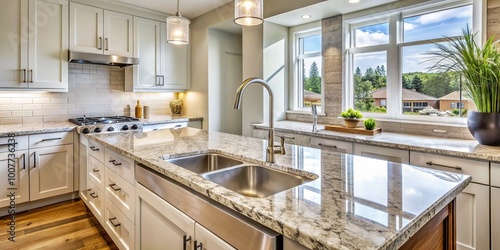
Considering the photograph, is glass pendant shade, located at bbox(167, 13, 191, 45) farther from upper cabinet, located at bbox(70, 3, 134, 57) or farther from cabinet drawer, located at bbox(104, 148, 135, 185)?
upper cabinet, located at bbox(70, 3, 134, 57)

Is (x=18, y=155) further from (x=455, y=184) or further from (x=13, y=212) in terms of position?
(x=455, y=184)

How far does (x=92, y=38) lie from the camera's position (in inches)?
141

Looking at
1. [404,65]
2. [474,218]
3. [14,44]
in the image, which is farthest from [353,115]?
[14,44]

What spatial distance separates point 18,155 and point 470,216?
3973 mm

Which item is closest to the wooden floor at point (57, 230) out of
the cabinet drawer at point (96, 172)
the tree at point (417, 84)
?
the cabinet drawer at point (96, 172)

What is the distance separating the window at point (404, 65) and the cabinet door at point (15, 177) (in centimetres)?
363

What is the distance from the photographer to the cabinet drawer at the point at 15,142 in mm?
2807

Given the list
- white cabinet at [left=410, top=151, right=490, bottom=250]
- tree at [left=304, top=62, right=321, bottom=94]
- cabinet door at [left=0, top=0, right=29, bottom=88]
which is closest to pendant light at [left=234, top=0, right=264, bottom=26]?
white cabinet at [left=410, top=151, right=490, bottom=250]

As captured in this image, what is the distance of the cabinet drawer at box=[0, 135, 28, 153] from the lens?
2.81 meters

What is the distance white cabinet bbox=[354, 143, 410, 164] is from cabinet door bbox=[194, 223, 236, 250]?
1774mm

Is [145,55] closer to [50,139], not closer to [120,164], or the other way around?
[50,139]

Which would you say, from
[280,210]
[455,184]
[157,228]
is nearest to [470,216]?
[455,184]

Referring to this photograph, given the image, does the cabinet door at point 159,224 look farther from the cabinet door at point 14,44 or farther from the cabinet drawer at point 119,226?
the cabinet door at point 14,44

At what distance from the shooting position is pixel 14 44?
3.06 meters
